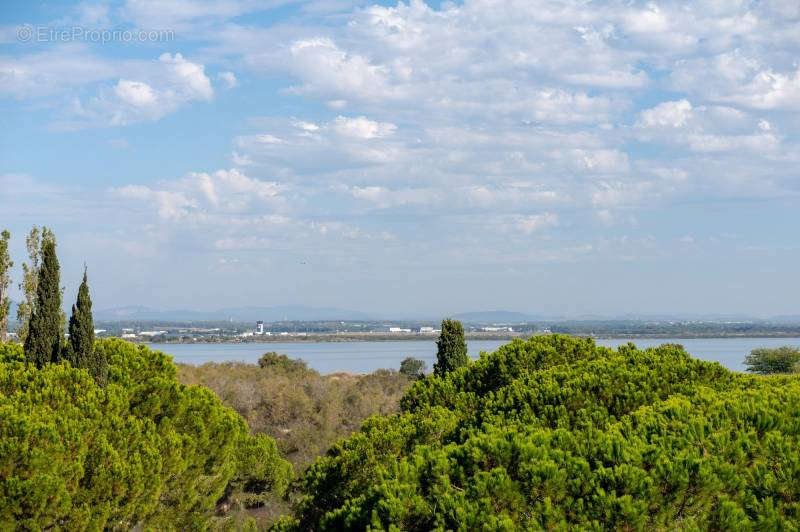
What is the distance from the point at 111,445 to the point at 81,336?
221 cm

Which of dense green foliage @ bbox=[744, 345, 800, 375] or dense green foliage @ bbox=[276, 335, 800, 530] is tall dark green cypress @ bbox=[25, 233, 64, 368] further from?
dense green foliage @ bbox=[744, 345, 800, 375]

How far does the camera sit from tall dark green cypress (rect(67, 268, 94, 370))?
13031 millimetres

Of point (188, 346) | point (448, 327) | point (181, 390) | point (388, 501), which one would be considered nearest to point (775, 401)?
point (388, 501)

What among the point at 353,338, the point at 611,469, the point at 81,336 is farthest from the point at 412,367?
the point at 353,338

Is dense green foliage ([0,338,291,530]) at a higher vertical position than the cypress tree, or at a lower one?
lower

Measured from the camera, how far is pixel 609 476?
605cm

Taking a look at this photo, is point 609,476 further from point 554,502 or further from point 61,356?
point 61,356

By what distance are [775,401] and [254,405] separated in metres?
24.8

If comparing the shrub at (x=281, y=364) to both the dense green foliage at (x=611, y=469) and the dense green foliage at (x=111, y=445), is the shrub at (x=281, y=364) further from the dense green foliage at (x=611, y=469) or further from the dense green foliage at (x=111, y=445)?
the dense green foliage at (x=611, y=469)

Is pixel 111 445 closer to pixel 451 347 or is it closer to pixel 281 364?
pixel 451 347

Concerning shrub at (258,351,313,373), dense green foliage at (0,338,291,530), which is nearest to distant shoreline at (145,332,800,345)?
shrub at (258,351,313,373)

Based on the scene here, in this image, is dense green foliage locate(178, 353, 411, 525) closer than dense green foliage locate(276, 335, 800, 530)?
No

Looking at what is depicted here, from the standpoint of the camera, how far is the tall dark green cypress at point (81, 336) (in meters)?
13.0

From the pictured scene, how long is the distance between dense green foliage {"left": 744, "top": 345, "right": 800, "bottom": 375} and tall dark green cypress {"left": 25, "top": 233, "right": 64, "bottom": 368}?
132 ft
